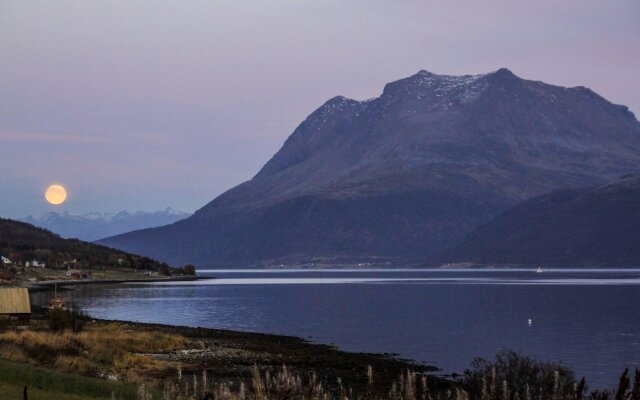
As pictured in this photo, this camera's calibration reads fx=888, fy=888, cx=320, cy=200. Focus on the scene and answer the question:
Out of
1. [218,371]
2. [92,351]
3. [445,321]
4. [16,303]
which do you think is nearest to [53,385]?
[92,351]

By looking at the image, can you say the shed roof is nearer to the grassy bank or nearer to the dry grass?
the grassy bank

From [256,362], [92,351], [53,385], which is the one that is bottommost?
[256,362]

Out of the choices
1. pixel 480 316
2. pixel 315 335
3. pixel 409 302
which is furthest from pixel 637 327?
pixel 409 302

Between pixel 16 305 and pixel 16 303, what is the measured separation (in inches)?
7.0

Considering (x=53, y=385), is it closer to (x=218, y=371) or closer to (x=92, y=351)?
(x=92, y=351)

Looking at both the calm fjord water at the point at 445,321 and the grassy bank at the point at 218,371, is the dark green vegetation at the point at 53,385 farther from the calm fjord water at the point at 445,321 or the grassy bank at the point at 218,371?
the calm fjord water at the point at 445,321

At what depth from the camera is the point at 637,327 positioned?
11125cm

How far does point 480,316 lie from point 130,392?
343ft

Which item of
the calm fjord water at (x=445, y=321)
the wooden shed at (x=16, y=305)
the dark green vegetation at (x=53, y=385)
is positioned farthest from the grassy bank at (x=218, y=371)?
the wooden shed at (x=16, y=305)

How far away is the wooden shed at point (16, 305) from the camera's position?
77.9 meters

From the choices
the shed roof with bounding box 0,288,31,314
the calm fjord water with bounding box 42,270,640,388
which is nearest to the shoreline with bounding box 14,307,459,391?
the shed roof with bounding box 0,288,31,314

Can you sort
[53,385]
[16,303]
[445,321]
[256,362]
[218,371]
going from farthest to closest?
[445,321] → [16,303] → [256,362] → [218,371] → [53,385]

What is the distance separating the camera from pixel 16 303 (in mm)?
78625

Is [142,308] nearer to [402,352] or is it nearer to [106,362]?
[402,352]
